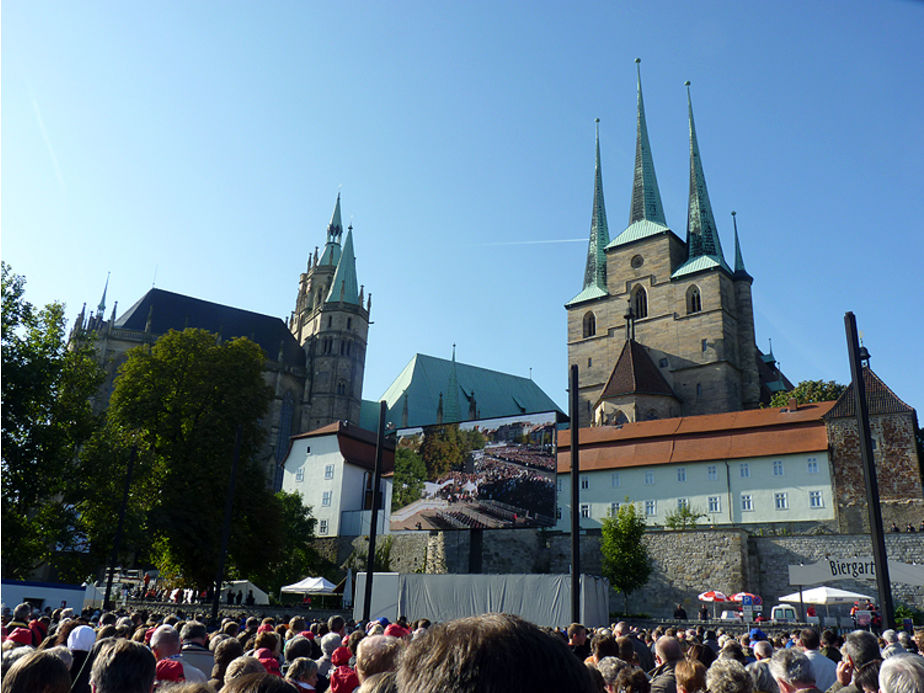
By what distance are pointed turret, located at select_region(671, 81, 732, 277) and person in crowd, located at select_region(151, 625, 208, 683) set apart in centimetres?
7016

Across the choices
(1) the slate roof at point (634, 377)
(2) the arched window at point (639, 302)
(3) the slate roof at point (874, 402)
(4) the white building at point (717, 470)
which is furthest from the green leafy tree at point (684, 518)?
(2) the arched window at point (639, 302)

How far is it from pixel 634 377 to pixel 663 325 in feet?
34.9

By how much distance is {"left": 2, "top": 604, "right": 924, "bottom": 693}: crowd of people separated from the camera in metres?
1.61

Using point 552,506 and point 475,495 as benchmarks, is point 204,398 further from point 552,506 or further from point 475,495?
point 552,506

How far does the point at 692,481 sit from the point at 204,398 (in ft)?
89.9

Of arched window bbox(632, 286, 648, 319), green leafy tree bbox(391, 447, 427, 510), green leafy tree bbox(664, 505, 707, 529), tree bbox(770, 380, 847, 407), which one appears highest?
arched window bbox(632, 286, 648, 319)

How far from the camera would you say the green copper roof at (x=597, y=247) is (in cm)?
7982

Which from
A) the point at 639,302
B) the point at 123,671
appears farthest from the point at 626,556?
the point at 639,302

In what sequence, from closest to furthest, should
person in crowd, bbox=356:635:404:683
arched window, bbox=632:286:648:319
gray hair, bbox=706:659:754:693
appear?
1. gray hair, bbox=706:659:754:693
2. person in crowd, bbox=356:635:404:683
3. arched window, bbox=632:286:648:319

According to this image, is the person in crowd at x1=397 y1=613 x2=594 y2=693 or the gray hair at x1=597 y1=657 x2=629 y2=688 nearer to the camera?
the person in crowd at x1=397 y1=613 x2=594 y2=693

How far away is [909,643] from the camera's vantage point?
10.3m

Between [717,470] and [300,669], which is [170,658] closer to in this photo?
[300,669]

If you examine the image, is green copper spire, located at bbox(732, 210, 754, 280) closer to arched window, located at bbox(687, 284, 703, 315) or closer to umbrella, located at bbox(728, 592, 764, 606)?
arched window, located at bbox(687, 284, 703, 315)

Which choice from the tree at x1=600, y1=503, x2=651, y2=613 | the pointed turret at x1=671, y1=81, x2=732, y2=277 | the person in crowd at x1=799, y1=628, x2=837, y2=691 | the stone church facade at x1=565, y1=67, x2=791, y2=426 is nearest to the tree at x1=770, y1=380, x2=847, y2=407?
the stone church facade at x1=565, y1=67, x2=791, y2=426
